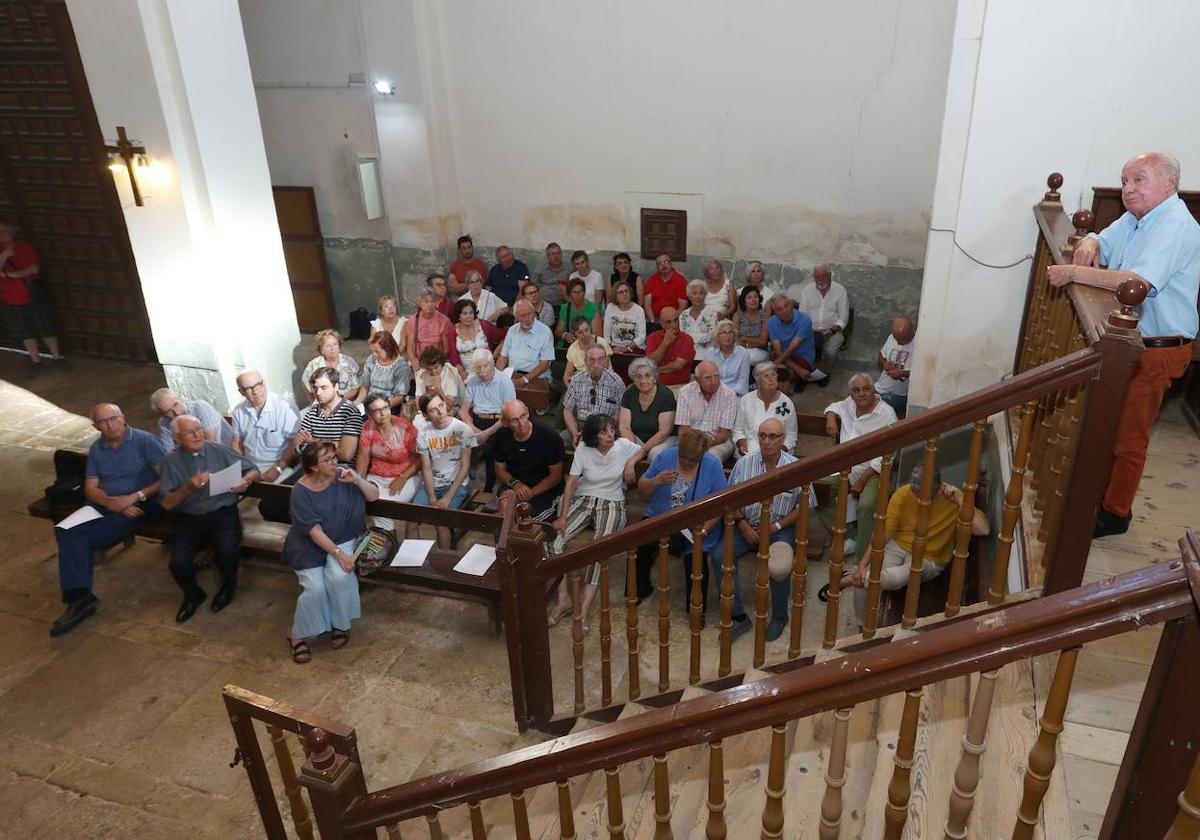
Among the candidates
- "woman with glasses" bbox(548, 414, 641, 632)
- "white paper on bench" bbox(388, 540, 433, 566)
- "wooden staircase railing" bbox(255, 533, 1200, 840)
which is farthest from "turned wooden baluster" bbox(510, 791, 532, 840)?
"white paper on bench" bbox(388, 540, 433, 566)

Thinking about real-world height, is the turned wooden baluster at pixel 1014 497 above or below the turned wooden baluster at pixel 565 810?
above

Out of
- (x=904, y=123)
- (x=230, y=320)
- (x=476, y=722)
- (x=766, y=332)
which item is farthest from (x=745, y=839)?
(x=904, y=123)

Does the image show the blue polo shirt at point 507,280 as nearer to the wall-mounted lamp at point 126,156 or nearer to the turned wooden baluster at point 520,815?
the wall-mounted lamp at point 126,156

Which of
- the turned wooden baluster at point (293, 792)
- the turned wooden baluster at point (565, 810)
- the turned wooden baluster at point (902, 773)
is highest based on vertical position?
the turned wooden baluster at point (902, 773)

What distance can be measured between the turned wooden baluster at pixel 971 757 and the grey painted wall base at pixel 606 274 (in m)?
7.12

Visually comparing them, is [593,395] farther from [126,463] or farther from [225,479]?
[126,463]

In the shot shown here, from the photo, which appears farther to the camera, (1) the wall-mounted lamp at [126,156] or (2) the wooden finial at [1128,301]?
(1) the wall-mounted lamp at [126,156]

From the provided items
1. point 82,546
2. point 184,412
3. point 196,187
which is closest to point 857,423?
point 184,412

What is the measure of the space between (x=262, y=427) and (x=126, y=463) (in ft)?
3.17

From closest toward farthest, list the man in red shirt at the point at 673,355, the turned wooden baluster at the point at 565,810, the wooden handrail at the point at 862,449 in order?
the turned wooden baluster at the point at 565,810
the wooden handrail at the point at 862,449
the man in red shirt at the point at 673,355

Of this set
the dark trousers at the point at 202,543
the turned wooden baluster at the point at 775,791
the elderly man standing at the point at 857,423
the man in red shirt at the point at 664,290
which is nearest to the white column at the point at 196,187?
the dark trousers at the point at 202,543

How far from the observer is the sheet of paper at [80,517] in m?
5.45

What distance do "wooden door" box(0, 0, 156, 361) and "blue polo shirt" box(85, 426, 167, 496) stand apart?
13.4 ft

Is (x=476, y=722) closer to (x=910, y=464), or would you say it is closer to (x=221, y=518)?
(x=221, y=518)
